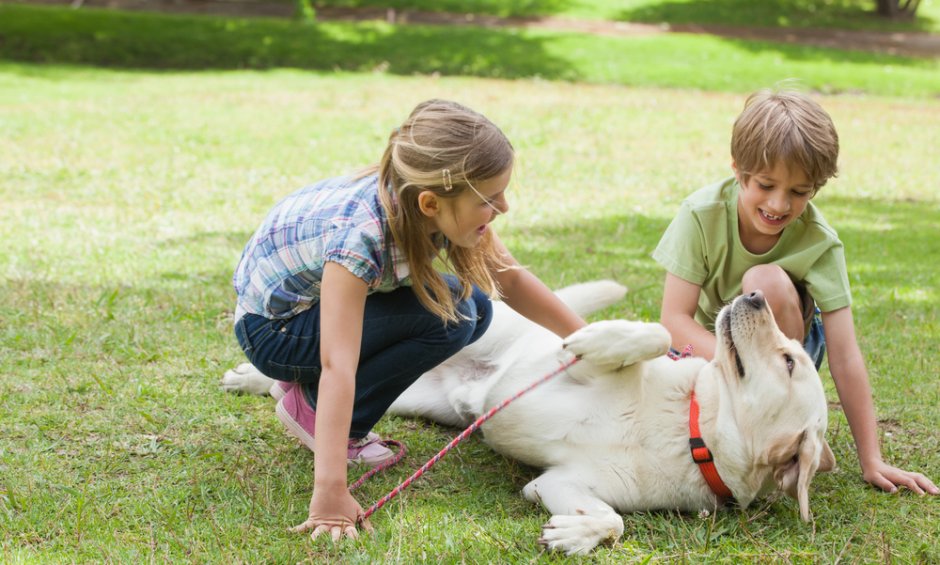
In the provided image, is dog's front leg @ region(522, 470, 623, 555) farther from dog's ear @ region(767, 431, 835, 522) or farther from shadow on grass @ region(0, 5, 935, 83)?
shadow on grass @ region(0, 5, 935, 83)

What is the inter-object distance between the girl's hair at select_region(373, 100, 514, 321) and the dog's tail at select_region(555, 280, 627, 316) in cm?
130

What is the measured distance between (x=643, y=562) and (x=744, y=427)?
59 cm

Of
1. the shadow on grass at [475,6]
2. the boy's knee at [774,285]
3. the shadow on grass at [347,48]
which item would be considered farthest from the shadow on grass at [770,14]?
the boy's knee at [774,285]

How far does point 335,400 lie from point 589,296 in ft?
6.07

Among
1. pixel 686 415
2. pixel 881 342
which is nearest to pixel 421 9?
pixel 881 342

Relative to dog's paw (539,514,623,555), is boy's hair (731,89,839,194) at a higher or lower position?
higher

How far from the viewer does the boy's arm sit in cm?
358

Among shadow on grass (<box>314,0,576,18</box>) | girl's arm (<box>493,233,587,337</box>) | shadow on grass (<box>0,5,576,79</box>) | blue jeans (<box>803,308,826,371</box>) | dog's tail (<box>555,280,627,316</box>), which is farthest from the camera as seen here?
shadow on grass (<box>314,0,576,18</box>)

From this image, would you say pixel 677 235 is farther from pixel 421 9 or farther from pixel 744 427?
pixel 421 9

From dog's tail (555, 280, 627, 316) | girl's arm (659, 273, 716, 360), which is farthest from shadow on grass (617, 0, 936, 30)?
girl's arm (659, 273, 716, 360)

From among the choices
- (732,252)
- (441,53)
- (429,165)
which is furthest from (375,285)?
(441,53)

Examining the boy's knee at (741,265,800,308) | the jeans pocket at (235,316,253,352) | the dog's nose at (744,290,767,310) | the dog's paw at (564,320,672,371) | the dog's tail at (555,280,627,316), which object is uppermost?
the dog's nose at (744,290,767,310)

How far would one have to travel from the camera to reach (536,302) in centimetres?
371

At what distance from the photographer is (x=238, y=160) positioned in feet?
33.0
